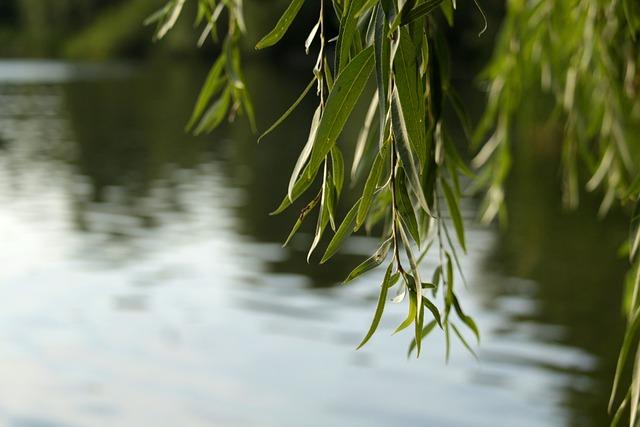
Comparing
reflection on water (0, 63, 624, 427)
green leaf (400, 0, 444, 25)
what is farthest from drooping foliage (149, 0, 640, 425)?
reflection on water (0, 63, 624, 427)

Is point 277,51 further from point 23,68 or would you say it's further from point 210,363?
point 210,363

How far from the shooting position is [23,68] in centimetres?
4288

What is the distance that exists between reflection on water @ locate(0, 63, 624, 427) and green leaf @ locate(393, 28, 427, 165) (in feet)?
14.3

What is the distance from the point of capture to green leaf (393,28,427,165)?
1179 millimetres

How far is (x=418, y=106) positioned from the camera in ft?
3.95

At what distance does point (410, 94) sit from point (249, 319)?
6188 mm

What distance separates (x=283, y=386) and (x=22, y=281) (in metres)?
3.18

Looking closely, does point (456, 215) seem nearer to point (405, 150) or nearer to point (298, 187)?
point (298, 187)

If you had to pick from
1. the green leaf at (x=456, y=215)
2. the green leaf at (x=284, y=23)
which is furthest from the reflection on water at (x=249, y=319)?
the green leaf at (x=284, y=23)

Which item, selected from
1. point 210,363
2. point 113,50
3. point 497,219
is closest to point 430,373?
point 210,363

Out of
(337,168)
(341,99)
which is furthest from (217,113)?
(341,99)

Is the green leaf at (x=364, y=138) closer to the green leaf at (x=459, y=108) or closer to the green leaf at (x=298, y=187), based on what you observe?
the green leaf at (x=459, y=108)

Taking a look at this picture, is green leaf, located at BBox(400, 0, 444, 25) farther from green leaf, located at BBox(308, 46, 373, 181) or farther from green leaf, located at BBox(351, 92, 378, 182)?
green leaf, located at BBox(351, 92, 378, 182)

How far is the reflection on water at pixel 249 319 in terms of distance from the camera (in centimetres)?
572
